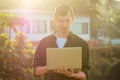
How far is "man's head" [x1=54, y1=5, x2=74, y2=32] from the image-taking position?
412 cm

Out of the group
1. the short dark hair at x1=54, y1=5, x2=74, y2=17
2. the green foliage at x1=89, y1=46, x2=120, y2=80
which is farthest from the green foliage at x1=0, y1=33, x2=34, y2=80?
the green foliage at x1=89, y1=46, x2=120, y2=80

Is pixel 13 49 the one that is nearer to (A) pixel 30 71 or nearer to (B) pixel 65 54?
(A) pixel 30 71

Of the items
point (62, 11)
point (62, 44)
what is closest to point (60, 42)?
point (62, 44)

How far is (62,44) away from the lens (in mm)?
4273

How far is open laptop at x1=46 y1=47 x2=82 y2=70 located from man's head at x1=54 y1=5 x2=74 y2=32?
19cm

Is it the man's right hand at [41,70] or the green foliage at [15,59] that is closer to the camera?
the man's right hand at [41,70]

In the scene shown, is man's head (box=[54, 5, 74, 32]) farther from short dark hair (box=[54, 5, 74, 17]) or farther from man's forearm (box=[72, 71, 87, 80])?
man's forearm (box=[72, 71, 87, 80])

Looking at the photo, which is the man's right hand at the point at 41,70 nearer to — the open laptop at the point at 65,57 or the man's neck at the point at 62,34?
the open laptop at the point at 65,57

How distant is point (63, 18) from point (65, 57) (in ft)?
1.14

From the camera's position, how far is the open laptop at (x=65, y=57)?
13.6 feet

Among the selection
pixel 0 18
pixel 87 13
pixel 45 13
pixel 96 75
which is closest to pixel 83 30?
pixel 87 13

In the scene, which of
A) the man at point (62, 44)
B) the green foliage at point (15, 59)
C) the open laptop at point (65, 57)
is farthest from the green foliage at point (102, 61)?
the open laptop at point (65, 57)

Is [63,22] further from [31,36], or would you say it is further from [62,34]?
[31,36]

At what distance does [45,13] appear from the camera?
100ft
